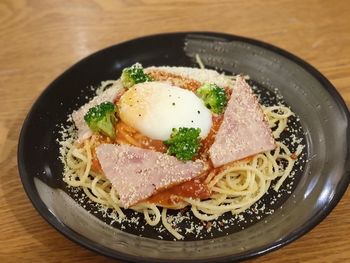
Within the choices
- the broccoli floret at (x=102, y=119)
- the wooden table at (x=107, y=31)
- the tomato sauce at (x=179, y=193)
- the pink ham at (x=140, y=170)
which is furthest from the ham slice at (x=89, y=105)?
the tomato sauce at (x=179, y=193)

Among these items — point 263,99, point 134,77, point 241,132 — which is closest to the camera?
point 241,132

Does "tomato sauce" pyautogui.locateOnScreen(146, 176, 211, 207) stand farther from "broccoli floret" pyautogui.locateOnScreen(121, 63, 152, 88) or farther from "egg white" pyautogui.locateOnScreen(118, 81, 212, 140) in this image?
"broccoli floret" pyautogui.locateOnScreen(121, 63, 152, 88)

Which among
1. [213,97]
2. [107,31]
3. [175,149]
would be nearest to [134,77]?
[213,97]

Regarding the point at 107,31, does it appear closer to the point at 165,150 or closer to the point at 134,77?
the point at 134,77

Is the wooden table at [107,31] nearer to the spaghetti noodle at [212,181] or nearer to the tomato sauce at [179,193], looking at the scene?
the spaghetti noodle at [212,181]

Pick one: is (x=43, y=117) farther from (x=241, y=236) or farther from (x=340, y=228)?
(x=340, y=228)

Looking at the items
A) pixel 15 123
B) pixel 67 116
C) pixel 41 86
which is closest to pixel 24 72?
pixel 41 86
